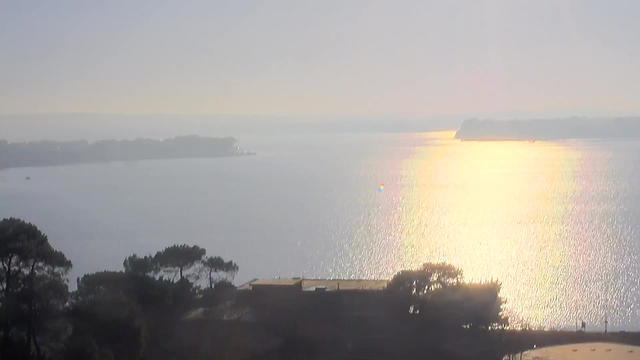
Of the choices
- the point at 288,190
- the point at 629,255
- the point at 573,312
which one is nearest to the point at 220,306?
the point at 573,312

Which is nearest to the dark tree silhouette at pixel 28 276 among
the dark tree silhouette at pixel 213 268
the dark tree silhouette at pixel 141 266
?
the dark tree silhouette at pixel 141 266

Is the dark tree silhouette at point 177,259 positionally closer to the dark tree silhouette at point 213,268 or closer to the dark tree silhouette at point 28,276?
the dark tree silhouette at point 213,268

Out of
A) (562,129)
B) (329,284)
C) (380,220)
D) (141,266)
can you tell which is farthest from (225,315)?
(562,129)

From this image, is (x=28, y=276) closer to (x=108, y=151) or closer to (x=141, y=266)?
(x=141, y=266)

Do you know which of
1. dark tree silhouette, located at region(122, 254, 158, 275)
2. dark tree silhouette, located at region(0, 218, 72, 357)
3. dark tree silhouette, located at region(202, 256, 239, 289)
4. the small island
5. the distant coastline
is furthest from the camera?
the distant coastline

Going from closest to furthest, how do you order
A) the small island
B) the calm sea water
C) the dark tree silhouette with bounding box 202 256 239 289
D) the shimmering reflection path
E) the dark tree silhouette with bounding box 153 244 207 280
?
the dark tree silhouette with bounding box 153 244 207 280, the dark tree silhouette with bounding box 202 256 239 289, the shimmering reflection path, the calm sea water, the small island

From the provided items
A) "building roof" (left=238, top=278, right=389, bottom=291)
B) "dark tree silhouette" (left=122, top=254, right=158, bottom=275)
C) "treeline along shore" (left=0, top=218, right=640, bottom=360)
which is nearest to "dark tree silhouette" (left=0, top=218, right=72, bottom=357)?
"treeline along shore" (left=0, top=218, right=640, bottom=360)

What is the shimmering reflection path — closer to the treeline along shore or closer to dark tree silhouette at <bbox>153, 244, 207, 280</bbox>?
the treeline along shore
